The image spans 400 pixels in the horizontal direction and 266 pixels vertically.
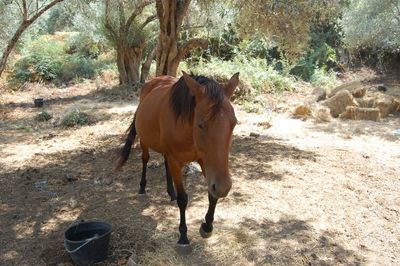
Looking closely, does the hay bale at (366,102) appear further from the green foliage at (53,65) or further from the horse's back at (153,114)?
the green foliage at (53,65)

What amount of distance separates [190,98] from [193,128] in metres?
0.28

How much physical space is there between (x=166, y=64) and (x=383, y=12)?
9.38 meters

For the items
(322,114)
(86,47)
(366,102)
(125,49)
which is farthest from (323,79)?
(86,47)

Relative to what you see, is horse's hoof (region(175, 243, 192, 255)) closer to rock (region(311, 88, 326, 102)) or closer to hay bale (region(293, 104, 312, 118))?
hay bale (region(293, 104, 312, 118))

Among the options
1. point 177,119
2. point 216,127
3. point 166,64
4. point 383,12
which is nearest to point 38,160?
point 166,64

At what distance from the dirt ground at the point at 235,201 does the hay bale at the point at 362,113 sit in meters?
1.27

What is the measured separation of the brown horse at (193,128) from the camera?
9.45ft

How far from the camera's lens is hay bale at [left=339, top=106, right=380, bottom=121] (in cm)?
969

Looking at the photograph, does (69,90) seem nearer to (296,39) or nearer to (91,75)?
(91,75)

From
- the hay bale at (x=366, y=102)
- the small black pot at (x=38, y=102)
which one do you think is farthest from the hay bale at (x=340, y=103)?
the small black pot at (x=38, y=102)

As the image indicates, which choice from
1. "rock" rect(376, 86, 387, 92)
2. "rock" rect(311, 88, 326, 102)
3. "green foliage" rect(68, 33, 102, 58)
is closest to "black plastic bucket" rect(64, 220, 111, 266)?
"rock" rect(311, 88, 326, 102)

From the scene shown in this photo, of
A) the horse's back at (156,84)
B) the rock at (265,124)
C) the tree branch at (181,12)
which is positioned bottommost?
the rock at (265,124)

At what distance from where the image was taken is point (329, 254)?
3.64 metres

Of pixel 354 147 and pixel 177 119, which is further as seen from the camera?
pixel 354 147
